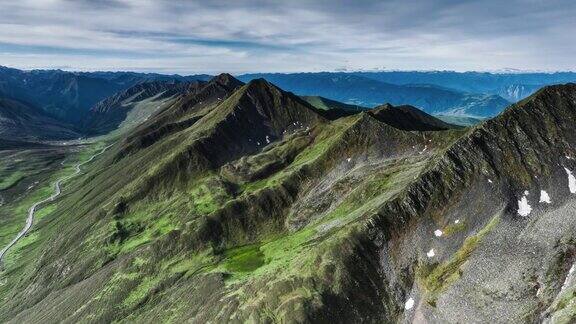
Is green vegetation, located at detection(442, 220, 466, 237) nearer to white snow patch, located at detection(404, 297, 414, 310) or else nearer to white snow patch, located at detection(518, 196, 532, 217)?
white snow patch, located at detection(518, 196, 532, 217)

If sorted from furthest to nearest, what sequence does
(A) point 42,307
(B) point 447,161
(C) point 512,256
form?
(A) point 42,307 < (B) point 447,161 < (C) point 512,256

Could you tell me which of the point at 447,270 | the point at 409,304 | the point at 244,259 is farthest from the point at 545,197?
the point at 244,259

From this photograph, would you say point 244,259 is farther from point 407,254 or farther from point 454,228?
point 454,228

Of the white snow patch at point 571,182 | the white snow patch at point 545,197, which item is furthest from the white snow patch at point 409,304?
the white snow patch at point 571,182

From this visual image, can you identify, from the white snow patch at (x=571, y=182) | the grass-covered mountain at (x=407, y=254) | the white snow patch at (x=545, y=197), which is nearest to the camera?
the grass-covered mountain at (x=407, y=254)

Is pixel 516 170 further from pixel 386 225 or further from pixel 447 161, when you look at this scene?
pixel 386 225

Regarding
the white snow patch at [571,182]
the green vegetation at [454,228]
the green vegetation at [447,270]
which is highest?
the white snow patch at [571,182]

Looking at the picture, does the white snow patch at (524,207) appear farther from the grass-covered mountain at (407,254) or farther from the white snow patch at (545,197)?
the white snow patch at (545,197)

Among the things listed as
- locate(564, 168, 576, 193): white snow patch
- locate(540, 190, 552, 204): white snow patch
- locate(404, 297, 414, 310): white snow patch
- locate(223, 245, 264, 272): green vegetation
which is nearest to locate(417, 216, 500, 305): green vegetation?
locate(404, 297, 414, 310): white snow patch

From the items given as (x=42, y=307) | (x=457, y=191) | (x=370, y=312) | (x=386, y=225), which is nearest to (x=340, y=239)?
(x=386, y=225)
